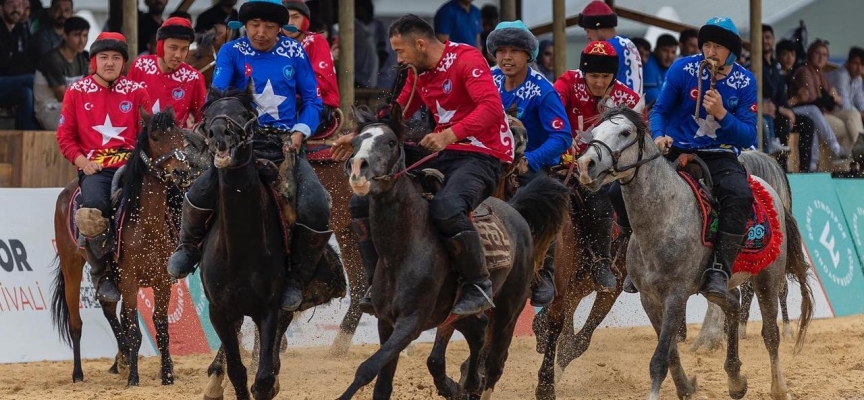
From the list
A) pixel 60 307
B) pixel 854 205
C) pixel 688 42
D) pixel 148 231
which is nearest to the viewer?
pixel 148 231

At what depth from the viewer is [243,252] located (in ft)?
24.1

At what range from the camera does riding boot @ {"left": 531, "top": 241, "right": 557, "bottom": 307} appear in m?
8.59

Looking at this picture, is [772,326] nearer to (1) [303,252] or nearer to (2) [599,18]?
(2) [599,18]

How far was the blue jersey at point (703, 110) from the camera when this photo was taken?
8.66 meters

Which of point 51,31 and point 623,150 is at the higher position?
point 51,31

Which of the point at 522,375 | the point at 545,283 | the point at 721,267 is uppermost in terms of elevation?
the point at 721,267

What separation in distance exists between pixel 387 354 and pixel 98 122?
164 inches

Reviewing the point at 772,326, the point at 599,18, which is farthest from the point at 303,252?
the point at 599,18

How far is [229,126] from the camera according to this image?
22.6ft

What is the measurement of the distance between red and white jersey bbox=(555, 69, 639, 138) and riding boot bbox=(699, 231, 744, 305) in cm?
179

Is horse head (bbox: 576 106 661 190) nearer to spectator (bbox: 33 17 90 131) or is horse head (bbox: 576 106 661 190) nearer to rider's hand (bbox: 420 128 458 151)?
rider's hand (bbox: 420 128 458 151)

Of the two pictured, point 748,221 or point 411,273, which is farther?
point 748,221

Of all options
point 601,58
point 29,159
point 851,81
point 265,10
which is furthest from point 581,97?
point 851,81

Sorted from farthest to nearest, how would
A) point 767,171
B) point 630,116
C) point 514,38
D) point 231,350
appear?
point 767,171
point 514,38
point 630,116
point 231,350
